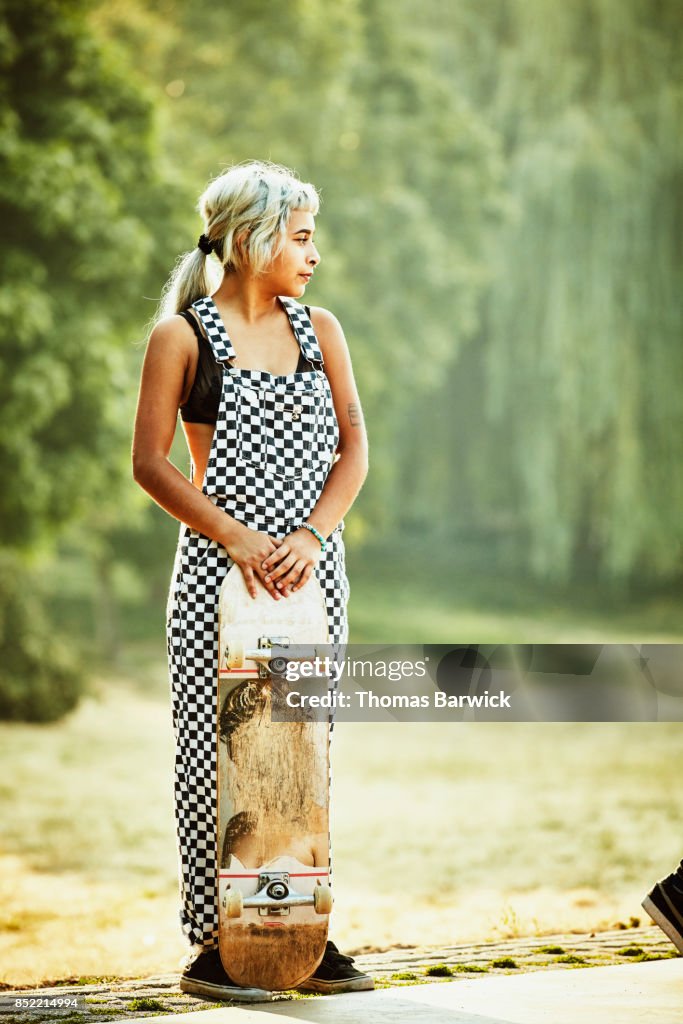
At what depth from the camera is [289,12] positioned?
12.2 meters

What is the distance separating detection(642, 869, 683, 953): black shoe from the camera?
97.5 inches

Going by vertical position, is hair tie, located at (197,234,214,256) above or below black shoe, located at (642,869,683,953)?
above

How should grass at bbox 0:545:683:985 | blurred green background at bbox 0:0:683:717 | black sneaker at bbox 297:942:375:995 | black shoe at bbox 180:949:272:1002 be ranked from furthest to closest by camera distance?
1. blurred green background at bbox 0:0:683:717
2. grass at bbox 0:545:683:985
3. black sneaker at bbox 297:942:375:995
4. black shoe at bbox 180:949:272:1002

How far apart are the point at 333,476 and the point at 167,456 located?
1.12 ft

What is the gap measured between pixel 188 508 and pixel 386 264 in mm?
11088

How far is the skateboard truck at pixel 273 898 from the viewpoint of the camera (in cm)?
223

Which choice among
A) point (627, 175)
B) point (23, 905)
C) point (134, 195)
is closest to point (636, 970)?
point (23, 905)

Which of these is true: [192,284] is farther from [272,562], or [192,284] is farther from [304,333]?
[272,562]

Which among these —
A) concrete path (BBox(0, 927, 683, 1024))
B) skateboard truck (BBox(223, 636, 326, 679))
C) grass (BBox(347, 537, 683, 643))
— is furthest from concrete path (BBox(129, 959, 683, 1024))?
grass (BBox(347, 537, 683, 643))

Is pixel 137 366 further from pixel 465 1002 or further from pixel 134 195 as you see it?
pixel 465 1002

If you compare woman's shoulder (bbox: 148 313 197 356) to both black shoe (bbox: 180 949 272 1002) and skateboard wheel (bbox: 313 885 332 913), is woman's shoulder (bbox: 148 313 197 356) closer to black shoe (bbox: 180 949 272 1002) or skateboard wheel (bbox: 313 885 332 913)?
A: skateboard wheel (bbox: 313 885 332 913)

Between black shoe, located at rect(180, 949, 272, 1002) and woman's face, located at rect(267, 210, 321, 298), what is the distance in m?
1.31

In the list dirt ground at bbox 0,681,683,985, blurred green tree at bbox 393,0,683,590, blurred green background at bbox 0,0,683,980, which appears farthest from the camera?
blurred green tree at bbox 393,0,683,590

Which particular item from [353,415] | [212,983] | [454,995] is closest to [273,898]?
[212,983]
